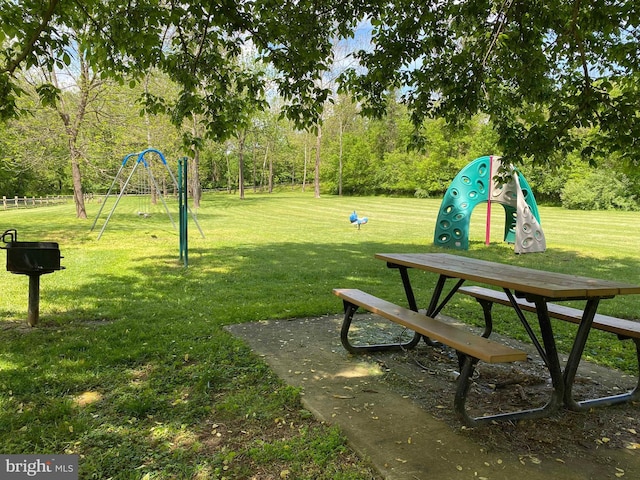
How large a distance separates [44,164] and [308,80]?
15459 millimetres

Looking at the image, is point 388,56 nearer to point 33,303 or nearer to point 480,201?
point 33,303

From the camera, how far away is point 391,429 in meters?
2.98

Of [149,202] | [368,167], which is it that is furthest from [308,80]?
[368,167]

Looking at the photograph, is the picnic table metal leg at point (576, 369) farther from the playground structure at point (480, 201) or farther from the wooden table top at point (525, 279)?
the playground structure at point (480, 201)

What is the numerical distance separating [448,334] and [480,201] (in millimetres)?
10417

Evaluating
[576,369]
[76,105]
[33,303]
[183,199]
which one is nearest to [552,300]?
[576,369]

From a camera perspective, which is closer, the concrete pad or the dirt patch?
the concrete pad

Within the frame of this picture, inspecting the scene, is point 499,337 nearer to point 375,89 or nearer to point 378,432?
point 378,432

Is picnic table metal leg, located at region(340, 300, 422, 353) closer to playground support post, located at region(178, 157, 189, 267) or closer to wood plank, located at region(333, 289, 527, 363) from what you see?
wood plank, located at region(333, 289, 527, 363)

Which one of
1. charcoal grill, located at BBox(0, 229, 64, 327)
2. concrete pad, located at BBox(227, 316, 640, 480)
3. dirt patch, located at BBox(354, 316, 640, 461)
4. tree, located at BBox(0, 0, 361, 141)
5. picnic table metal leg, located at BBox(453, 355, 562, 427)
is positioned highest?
tree, located at BBox(0, 0, 361, 141)

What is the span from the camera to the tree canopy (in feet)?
17.0

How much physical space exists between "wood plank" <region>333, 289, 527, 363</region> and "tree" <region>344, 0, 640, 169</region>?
3.25 metres

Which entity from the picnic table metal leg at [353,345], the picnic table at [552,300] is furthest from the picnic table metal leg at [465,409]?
the picnic table metal leg at [353,345]

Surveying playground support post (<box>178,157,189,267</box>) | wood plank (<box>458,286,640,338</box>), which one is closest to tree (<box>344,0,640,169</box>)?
wood plank (<box>458,286,640,338</box>)
